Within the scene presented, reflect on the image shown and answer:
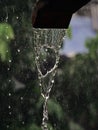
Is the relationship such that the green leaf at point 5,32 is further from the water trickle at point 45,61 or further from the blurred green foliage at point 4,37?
the water trickle at point 45,61

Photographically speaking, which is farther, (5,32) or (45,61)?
(45,61)

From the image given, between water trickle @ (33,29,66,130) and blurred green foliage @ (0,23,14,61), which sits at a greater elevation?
blurred green foliage @ (0,23,14,61)

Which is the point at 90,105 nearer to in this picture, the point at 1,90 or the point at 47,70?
the point at 47,70

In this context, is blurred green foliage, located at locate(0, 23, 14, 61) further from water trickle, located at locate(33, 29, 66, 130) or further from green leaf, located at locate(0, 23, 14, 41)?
water trickle, located at locate(33, 29, 66, 130)

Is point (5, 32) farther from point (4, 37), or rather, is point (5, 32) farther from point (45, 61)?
point (45, 61)

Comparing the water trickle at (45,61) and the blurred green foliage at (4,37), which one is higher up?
the blurred green foliage at (4,37)

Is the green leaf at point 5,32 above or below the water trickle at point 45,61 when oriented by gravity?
above

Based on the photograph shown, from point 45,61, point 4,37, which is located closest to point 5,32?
point 4,37

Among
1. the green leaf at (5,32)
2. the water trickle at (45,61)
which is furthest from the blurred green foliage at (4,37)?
the water trickle at (45,61)

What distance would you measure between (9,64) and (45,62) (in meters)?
0.37

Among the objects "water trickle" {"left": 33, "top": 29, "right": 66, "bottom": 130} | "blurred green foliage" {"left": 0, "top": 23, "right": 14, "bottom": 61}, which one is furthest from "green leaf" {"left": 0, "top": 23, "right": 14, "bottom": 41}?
"water trickle" {"left": 33, "top": 29, "right": 66, "bottom": 130}

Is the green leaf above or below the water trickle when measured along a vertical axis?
above

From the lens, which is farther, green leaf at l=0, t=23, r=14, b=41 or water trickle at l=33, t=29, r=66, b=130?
water trickle at l=33, t=29, r=66, b=130

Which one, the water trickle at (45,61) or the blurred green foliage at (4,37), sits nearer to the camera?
the blurred green foliage at (4,37)
